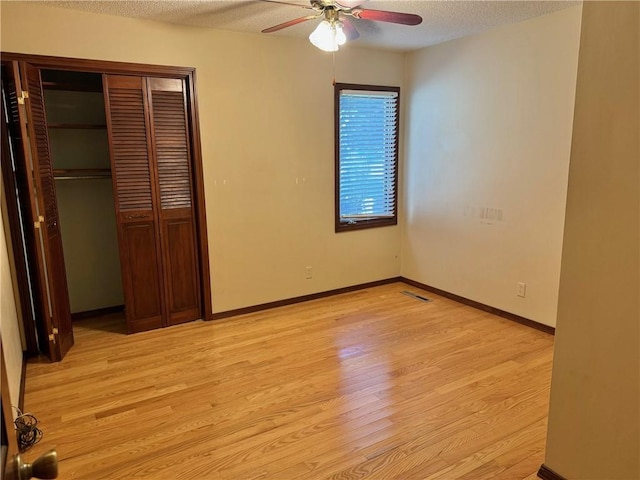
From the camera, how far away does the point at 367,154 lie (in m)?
4.66

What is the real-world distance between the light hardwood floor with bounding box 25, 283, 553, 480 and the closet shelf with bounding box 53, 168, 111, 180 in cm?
132

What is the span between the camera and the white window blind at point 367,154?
176 inches

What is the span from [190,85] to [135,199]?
3.42 ft

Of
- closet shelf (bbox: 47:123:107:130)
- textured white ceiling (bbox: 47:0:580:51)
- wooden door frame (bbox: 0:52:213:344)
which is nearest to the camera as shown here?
textured white ceiling (bbox: 47:0:580:51)

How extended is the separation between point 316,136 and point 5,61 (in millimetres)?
2483

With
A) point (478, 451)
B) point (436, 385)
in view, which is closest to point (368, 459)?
point (478, 451)

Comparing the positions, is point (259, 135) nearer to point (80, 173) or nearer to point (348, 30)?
point (348, 30)

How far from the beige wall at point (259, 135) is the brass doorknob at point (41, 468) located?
3.06 metres

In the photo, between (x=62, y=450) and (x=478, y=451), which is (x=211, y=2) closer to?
(x=62, y=450)

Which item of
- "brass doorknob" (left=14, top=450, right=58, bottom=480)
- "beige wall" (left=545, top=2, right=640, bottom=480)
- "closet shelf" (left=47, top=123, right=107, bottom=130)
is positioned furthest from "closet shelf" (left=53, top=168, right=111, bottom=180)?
"beige wall" (left=545, top=2, right=640, bottom=480)

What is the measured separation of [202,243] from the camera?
3822 millimetres

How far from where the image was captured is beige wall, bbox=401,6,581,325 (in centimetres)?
335

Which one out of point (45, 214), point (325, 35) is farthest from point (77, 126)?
point (325, 35)

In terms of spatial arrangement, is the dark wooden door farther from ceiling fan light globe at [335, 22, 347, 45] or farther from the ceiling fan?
ceiling fan light globe at [335, 22, 347, 45]
